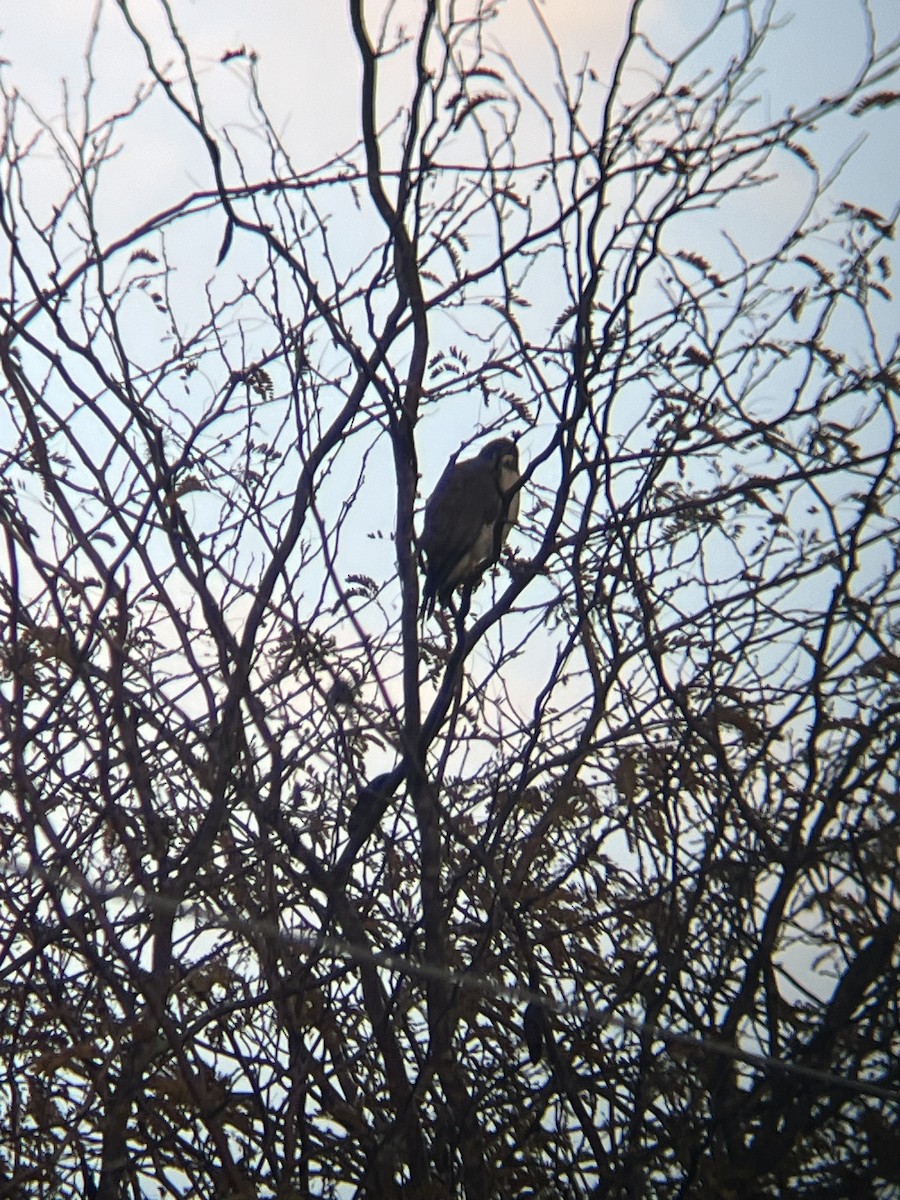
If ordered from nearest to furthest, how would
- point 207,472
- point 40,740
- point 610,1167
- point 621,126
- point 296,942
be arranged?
1. point 296,942
2. point 610,1167
3. point 621,126
4. point 40,740
5. point 207,472

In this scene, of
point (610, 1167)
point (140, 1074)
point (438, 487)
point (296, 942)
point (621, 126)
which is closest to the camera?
point (140, 1074)

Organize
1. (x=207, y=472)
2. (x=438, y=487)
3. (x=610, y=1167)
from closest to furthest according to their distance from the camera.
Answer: (x=610, y=1167), (x=207, y=472), (x=438, y=487)

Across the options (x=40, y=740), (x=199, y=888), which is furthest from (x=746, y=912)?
(x=40, y=740)

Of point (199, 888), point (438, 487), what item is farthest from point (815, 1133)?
point (438, 487)

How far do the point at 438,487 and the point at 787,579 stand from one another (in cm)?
429

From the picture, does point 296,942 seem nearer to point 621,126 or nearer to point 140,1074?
point 140,1074

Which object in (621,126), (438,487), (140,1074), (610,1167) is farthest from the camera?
(438,487)

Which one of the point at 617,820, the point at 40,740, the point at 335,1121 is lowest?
the point at 335,1121

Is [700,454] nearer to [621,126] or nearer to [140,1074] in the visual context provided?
[621,126]

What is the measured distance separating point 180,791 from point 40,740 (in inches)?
15.9

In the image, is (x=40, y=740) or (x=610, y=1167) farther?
(x=40, y=740)

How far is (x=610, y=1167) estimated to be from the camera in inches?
113

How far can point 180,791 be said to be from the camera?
354cm

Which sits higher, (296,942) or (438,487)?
→ (438,487)
